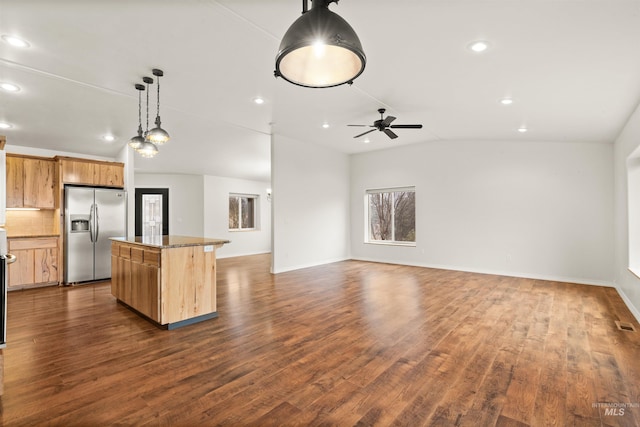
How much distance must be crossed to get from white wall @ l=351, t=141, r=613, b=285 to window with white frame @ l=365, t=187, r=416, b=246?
0.25 metres

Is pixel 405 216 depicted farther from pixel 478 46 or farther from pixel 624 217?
pixel 478 46

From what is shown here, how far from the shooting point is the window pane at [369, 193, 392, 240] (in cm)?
798

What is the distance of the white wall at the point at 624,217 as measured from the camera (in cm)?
371

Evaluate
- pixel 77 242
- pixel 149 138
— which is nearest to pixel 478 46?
pixel 149 138

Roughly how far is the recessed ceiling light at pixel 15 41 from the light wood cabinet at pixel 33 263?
378 cm

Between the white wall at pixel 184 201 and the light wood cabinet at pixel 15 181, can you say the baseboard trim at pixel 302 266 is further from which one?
the light wood cabinet at pixel 15 181

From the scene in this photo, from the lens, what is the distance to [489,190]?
249 inches

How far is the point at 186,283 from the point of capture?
3441 mm

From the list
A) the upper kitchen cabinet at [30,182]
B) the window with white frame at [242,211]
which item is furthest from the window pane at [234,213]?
the upper kitchen cabinet at [30,182]

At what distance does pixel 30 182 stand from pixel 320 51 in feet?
21.0

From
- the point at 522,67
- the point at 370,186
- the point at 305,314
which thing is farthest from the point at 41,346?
the point at 370,186

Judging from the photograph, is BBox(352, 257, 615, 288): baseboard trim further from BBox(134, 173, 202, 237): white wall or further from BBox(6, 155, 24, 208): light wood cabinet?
BBox(6, 155, 24, 208): light wood cabinet

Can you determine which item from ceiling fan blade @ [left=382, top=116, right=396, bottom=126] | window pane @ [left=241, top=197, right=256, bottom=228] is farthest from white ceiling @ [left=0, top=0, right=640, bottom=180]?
window pane @ [left=241, top=197, right=256, bottom=228]

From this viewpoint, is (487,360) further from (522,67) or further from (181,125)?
(181,125)
